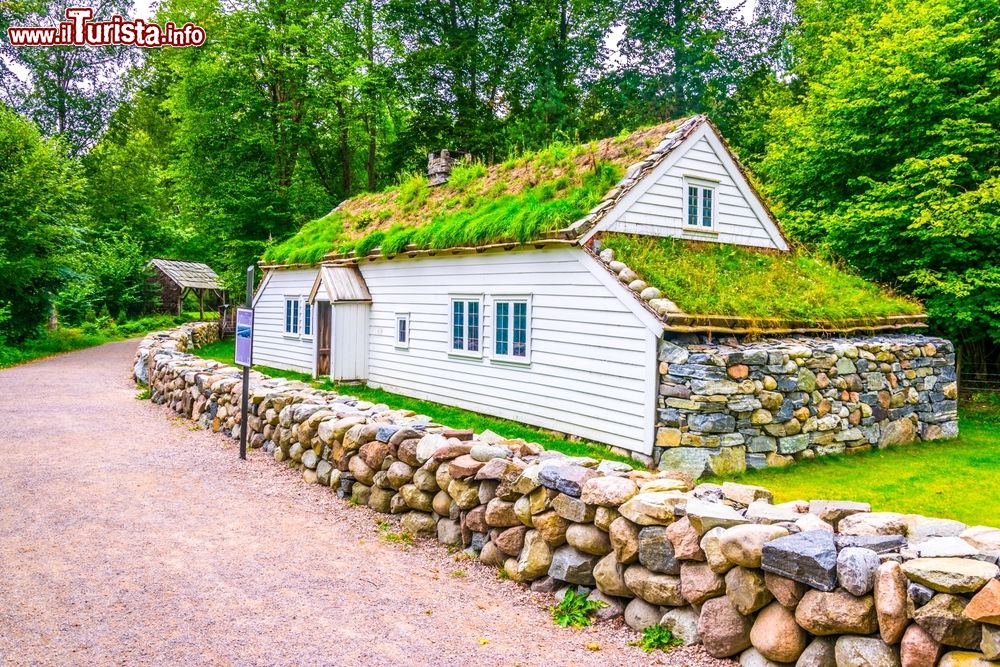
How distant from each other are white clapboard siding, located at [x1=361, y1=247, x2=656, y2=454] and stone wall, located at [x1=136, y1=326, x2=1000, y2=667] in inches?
150

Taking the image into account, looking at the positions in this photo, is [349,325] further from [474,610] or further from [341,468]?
[474,610]

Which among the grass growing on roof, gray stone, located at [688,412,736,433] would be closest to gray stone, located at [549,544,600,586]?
gray stone, located at [688,412,736,433]

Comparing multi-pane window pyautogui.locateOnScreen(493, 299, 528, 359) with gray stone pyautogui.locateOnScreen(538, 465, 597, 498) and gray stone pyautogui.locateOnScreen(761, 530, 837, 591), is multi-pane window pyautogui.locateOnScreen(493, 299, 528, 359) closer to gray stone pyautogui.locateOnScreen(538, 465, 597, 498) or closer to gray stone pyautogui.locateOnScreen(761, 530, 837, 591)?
gray stone pyautogui.locateOnScreen(538, 465, 597, 498)

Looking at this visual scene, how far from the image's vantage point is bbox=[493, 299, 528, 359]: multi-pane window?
12664mm

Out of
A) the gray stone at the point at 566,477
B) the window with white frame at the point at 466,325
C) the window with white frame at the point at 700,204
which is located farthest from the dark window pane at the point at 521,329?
the gray stone at the point at 566,477

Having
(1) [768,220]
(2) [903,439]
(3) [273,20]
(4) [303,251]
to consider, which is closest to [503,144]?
(3) [273,20]

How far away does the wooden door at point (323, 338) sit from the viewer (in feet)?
61.7

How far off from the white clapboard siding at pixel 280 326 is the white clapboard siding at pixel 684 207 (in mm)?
10361

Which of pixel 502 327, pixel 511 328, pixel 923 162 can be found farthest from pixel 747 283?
pixel 923 162

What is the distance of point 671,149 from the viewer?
40.4 ft

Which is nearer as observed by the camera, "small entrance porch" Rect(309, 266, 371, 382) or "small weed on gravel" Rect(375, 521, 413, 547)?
"small weed on gravel" Rect(375, 521, 413, 547)

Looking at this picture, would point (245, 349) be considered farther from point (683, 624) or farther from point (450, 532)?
point (683, 624)

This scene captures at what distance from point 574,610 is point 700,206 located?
9.80 metres

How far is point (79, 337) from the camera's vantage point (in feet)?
95.1
